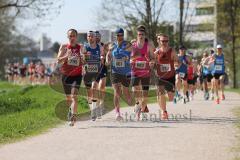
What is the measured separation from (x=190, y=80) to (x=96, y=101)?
1085cm

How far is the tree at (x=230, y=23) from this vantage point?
157 feet

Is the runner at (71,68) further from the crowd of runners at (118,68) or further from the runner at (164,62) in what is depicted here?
the runner at (164,62)

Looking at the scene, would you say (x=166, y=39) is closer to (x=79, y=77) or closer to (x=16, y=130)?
(x=79, y=77)

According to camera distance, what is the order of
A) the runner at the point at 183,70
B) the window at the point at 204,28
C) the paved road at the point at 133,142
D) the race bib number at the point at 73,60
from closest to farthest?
the paved road at the point at 133,142 < the race bib number at the point at 73,60 < the runner at the point at 183,70 < the window at the point at 204,28

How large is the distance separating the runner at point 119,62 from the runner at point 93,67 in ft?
0.99

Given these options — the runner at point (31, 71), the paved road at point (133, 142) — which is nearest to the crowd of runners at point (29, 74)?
the runner at point (31, 71)

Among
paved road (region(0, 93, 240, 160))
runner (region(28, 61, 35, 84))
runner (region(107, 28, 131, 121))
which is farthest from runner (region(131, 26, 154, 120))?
runner (region(28, 61, 35, 84))

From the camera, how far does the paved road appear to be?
29.6 feet

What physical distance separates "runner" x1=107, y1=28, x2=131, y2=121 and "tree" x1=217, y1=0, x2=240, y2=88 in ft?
108

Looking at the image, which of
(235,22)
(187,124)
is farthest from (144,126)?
(235,22)

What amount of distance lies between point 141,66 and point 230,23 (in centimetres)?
3621

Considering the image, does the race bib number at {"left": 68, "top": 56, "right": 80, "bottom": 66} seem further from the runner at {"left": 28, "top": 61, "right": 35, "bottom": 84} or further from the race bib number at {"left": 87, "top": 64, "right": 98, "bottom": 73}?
the runner at {"left": 28, "top": 61, "right": 35, "bottom": 84}

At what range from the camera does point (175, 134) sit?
38.2 feet

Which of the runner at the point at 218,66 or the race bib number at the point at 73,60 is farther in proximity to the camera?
the runner at the point at 218,66
